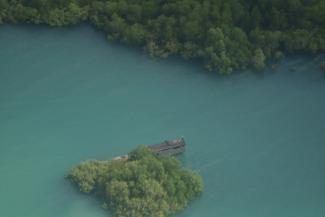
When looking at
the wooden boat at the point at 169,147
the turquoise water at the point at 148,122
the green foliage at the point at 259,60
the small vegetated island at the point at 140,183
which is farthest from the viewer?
the green foliage at the point at 259,60

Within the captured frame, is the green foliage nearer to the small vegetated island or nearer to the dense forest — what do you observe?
the dense forest

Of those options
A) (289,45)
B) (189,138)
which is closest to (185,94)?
(189,138)

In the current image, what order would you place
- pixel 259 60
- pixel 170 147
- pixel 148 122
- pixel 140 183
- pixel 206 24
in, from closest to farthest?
1. pixel 140 183
2. pixel 170 147
3. pixel 148 122
4. pixel 259 60
5. pixel 206 24

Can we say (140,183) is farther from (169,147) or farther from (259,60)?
(259,60)

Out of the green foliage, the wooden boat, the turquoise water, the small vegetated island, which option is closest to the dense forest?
the green foliage

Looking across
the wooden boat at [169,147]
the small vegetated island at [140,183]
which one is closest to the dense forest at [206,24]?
the wooden boat at [169,147]

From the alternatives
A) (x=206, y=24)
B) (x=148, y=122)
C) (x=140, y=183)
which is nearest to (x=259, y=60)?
(x=206, y=24)

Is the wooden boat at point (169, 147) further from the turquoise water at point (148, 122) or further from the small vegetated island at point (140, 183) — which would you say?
the small vegetated island at point (140, 183)
